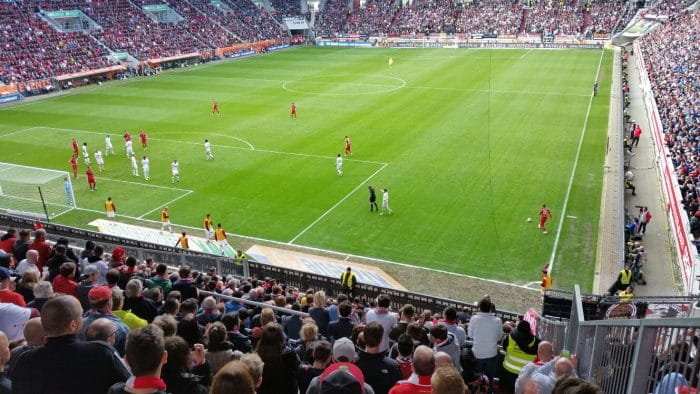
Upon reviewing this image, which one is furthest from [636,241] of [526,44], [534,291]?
[526,44]

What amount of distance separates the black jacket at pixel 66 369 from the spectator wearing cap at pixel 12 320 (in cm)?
237

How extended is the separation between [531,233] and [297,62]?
163 ft

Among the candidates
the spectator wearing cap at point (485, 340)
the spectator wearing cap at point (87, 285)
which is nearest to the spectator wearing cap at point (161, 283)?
the spectator wearing cap at point (87, 285)

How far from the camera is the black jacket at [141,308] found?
7773 mm

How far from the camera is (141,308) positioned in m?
7.80

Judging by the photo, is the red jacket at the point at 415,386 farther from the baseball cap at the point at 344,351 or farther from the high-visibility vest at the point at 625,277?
the high-visibility vest at the point at 625,277

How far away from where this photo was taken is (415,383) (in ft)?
16.3

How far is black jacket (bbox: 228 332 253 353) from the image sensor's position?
701 centimetres

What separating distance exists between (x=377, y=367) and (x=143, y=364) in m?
2.48

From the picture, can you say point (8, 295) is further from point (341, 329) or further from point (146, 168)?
point (146, 168)

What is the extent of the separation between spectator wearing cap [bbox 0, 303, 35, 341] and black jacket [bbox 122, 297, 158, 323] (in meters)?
1.52

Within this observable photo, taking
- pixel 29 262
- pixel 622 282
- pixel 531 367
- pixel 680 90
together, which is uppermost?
pixel 531 367

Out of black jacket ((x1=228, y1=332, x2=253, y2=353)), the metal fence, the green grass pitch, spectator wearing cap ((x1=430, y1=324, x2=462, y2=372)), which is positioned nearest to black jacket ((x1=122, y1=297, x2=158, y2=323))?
black jacket ((x1=228, y1=332, x2=253, y2=353))

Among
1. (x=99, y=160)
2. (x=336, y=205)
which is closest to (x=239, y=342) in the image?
(x=336, y=205)
